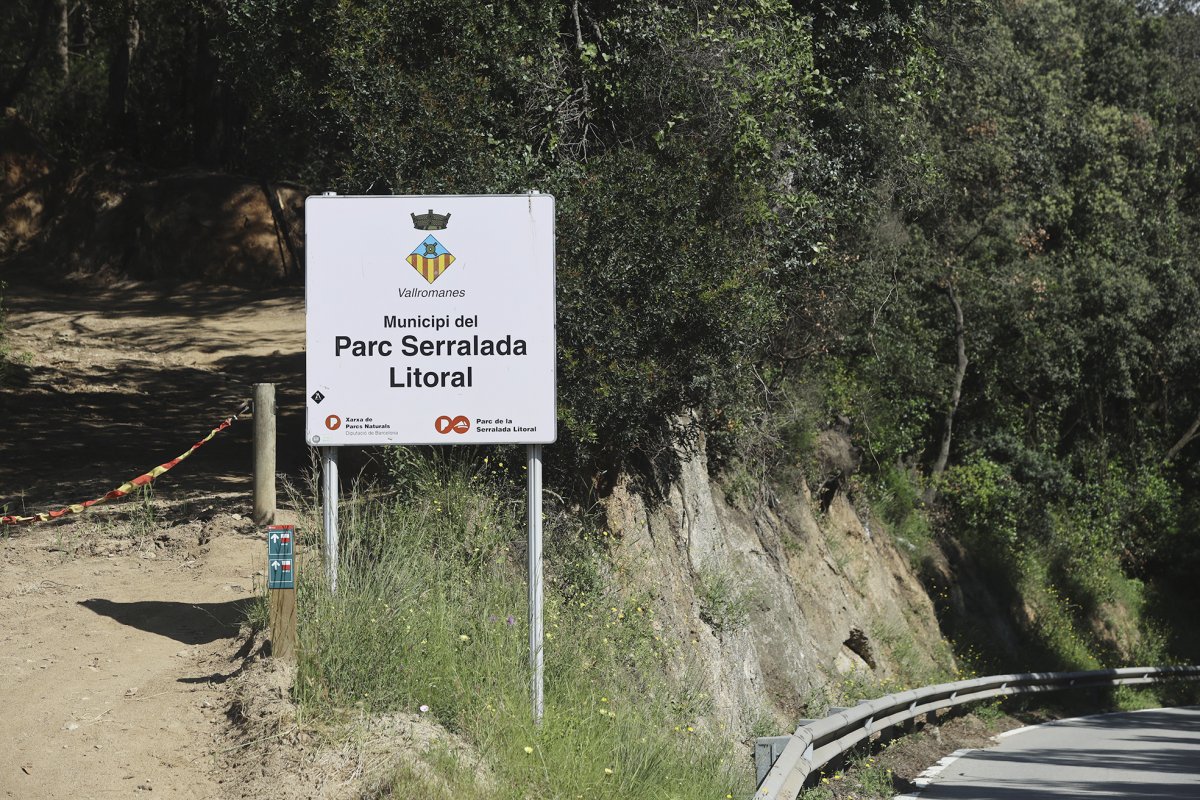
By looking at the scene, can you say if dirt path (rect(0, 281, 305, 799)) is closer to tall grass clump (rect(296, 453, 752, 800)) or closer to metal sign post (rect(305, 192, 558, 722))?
tall grass clump (rect(296, 453, 752, 800))

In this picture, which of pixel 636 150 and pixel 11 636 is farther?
pixel 636 150

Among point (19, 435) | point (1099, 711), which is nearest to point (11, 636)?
point (19, 435)

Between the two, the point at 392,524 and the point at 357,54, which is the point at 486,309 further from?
the point at 357,54

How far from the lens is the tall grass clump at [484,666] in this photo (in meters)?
7.06

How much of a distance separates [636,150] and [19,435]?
29.1ft

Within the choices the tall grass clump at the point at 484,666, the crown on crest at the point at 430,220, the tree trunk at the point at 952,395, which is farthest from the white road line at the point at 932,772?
the tree trunk at the point at 952,395

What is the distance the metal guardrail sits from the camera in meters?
8.51

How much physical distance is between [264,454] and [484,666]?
3.90 meters

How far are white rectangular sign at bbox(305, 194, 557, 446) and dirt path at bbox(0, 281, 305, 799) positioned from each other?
1862 millimetres

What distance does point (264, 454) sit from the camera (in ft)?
35.4

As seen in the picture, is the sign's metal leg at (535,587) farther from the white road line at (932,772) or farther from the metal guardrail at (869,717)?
the white road line at (932,772)

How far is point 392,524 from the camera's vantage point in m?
9.49

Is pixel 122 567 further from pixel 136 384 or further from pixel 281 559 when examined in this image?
pixel 136 384

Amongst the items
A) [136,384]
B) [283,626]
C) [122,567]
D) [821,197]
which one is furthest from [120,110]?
[283,626]
